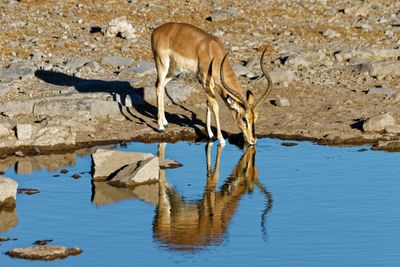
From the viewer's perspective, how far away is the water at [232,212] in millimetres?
11531

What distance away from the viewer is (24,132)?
16.9 m

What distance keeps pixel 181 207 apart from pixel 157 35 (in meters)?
5.41

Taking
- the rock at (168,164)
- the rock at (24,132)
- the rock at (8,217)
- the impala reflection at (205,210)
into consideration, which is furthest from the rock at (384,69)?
the rock at (8,217)

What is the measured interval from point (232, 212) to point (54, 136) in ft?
15.0

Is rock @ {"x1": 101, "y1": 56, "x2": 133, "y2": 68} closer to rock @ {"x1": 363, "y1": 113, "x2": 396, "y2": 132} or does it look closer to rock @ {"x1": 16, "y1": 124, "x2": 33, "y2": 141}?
rock @ {"x1": 16, "y1": 124, "x2": 33, "y2": 141}

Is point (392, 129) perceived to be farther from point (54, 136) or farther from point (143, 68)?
point (143, 68)

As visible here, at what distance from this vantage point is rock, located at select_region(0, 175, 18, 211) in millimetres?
13422

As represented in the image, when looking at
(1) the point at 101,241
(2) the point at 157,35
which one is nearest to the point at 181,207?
(1) the point at 101,241

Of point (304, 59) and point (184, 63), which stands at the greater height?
point (304, 59)

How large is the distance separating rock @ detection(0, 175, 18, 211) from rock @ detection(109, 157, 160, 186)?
1.75 m

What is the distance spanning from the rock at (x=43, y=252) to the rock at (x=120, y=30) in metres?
12.6

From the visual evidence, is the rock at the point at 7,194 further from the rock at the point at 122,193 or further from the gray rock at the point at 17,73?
the gray rock at the point at 17,73

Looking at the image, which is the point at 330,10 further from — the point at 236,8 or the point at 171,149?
the point at 171,149

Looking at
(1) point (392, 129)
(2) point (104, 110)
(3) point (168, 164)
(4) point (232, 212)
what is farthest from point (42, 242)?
A: (1) point (392, 129)
